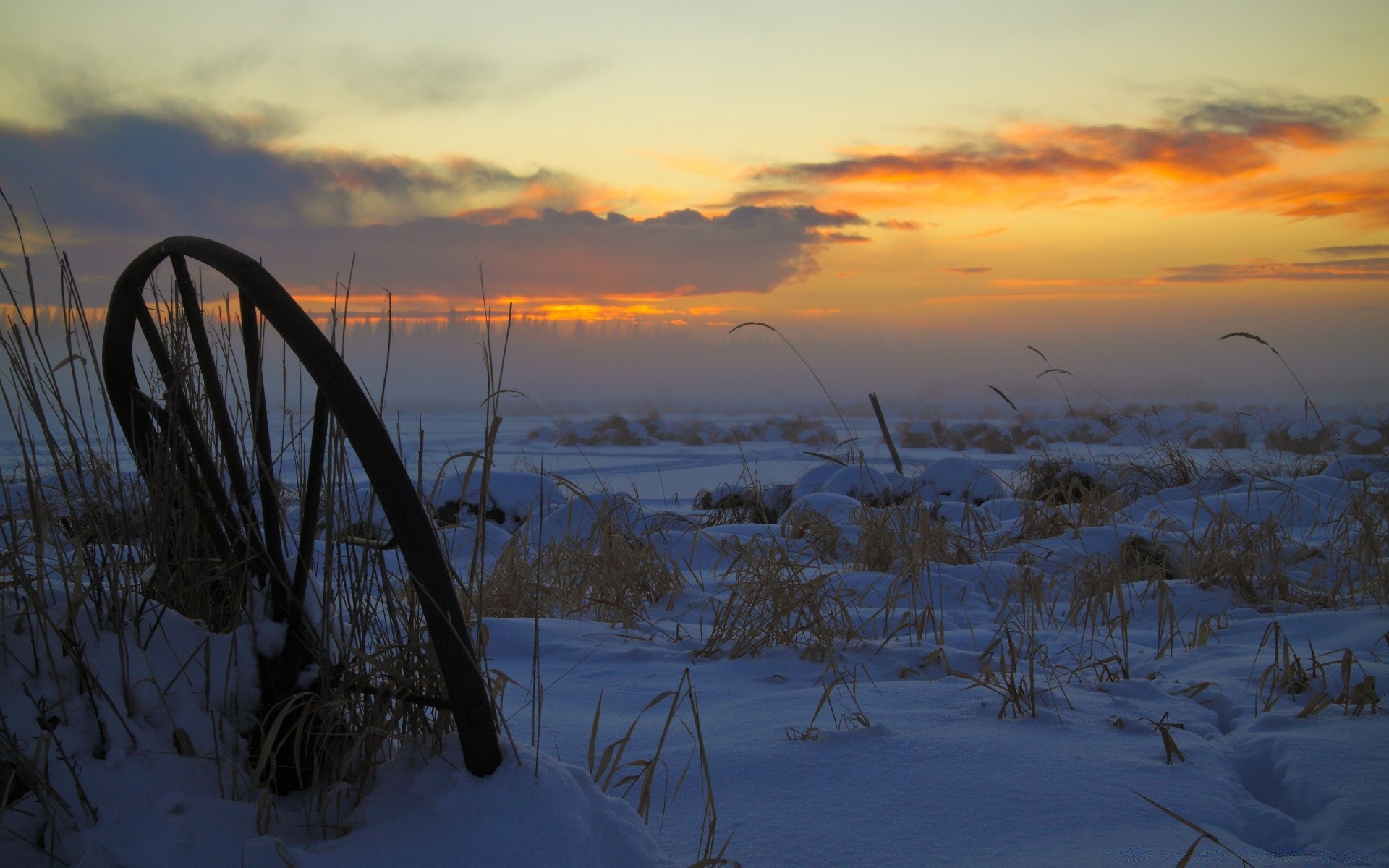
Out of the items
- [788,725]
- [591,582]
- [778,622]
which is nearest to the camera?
[788,725]

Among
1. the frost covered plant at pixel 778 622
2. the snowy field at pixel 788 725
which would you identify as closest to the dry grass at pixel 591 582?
the snowy field at pixel 788 725

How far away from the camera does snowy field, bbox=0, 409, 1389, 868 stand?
1.18 metres

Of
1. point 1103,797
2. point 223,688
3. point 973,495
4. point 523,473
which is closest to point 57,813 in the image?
point 223,688

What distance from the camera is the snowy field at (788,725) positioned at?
1.18 meters

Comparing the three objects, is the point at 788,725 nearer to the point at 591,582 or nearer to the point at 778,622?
the point at 778,622

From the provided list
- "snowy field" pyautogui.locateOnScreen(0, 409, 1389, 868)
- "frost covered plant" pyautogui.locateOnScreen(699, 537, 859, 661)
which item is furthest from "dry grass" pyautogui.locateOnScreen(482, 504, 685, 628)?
"frost covered plant" pyautogui.locateOnScreen(699, 537, 859, 661)

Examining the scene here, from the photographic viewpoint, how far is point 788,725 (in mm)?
2006

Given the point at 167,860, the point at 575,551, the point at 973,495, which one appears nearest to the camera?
the point at 167,860

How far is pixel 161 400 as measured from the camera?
1862 mm

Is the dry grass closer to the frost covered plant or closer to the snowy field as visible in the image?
the snowy field

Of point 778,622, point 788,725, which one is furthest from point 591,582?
point 788,725

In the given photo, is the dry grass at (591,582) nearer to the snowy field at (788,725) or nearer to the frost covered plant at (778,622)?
the snowy field at (788,725)

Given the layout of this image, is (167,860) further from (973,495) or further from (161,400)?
(973,495)

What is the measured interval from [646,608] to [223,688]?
97.5 inches
